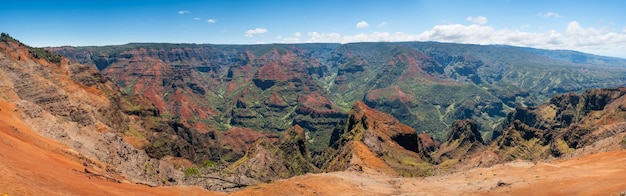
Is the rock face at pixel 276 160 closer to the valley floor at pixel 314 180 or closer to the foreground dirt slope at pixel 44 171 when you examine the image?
the valley floor at pixel 314 180

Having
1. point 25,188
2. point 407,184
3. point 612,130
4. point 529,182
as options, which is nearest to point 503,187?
point 529,182

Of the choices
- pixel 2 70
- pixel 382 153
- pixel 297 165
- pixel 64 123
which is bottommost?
pixel 297 165

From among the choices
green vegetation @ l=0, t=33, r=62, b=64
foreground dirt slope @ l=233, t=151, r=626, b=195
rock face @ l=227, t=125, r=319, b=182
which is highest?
green vegetation @ l=0, t=33, r=62, b=64

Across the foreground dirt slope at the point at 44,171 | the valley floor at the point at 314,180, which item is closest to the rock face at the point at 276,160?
the valley floor at the point at 314,180

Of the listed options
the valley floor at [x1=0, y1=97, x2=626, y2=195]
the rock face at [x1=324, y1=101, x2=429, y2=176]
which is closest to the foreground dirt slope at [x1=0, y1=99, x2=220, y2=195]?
the valley floor at [x1=0, y1=97, x2=626, y2=195]

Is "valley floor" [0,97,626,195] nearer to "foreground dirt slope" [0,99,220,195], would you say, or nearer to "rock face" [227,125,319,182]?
"foreground dirt slope" [0,99,220,195]

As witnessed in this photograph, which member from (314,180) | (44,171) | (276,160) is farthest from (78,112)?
(314,180)

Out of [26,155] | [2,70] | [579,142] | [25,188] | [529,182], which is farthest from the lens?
[579,142]

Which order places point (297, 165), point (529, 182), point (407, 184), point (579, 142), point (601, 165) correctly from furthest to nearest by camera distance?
point (297, 165) → point (579, 142) → point (407, 184) → point (601, 165) → point (529, 182)

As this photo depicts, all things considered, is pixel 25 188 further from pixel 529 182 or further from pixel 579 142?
pixel 579 142
